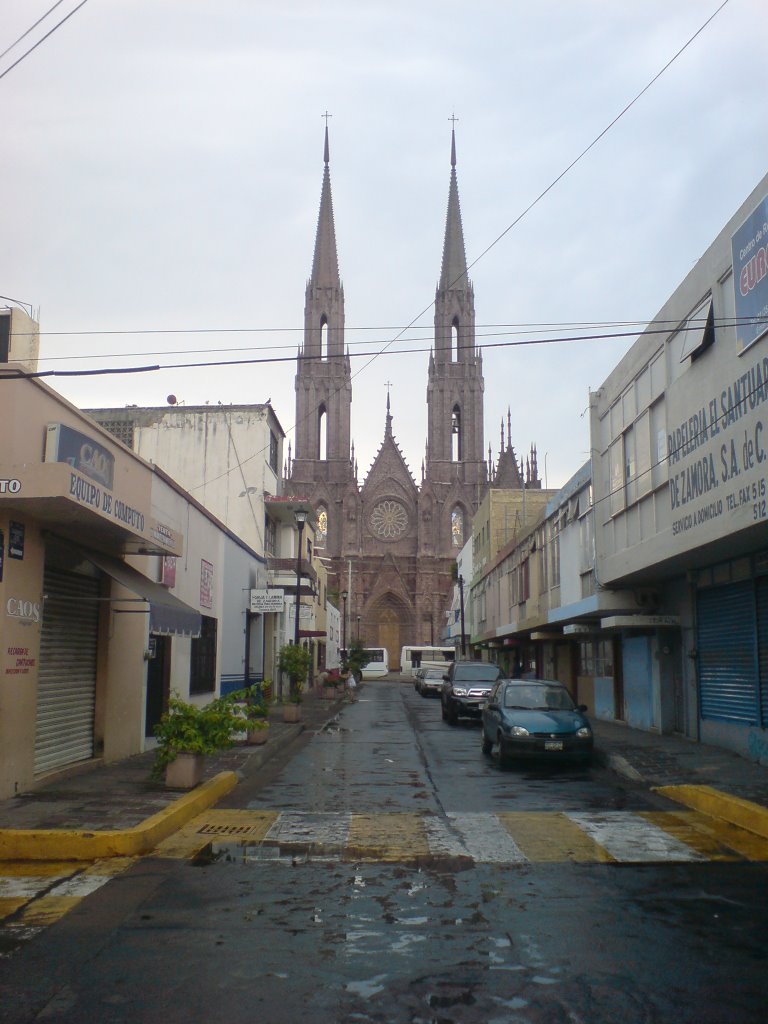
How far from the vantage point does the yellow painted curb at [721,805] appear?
951 cm

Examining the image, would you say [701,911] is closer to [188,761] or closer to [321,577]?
[188,761]

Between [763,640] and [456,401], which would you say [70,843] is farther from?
[456,401]

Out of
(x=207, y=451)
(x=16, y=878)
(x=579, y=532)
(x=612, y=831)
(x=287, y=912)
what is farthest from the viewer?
(x=207, y=451)

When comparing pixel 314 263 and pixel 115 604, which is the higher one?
pixel 314 263

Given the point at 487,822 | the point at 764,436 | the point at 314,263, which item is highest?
the point at 314,263

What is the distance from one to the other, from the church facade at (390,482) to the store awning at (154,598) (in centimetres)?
7233

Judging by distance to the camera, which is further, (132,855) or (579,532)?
(579,532)

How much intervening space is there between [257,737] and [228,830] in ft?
27.5

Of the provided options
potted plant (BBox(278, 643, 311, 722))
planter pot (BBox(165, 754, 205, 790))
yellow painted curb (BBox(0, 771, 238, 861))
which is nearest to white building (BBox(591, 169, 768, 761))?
planter pot (BBox(165, 754, 205, 790))

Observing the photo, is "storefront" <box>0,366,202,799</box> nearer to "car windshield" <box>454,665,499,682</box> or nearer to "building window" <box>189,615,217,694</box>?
"building window" <box>189,615,217,694</box>

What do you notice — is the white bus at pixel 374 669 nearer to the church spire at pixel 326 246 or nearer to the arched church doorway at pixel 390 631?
the arched church doorway at pixel 390 631

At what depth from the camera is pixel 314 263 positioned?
92.2 metres

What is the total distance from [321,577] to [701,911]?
45.3 meters


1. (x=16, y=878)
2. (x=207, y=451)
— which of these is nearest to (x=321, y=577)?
(x=207, y=451)
